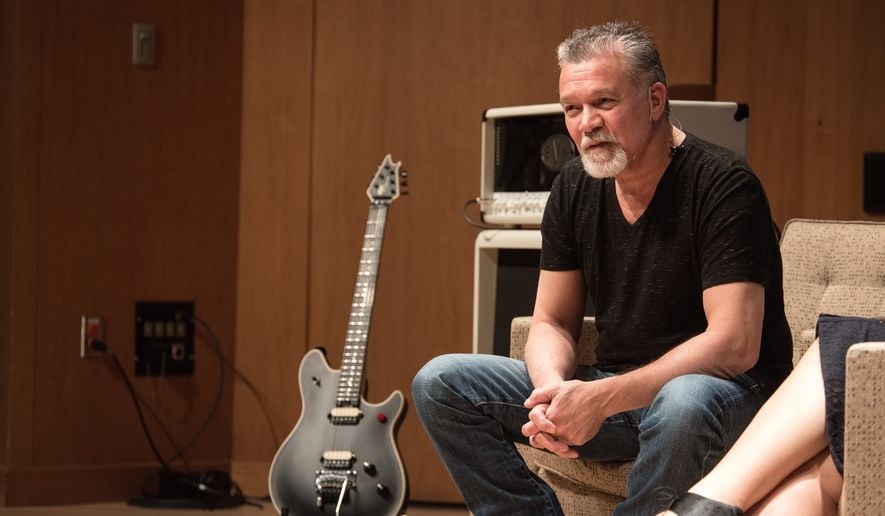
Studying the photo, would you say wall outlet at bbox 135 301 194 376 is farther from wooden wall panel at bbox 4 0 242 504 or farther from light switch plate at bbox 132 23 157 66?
light switch plate at bbox 132 23 157 66

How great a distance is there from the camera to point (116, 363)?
3.53 m

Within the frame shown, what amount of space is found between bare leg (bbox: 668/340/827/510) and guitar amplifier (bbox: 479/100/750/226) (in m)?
1.36

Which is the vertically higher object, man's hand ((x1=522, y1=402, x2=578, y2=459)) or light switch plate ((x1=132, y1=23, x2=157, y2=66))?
light switch plate ((x1=132, y1=23, x2=157, y2=66))

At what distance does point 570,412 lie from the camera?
1900 mm

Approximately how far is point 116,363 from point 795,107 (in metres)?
2.16

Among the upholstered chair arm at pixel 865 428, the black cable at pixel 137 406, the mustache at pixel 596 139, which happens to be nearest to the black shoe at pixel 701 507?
the upholstered chair arm at pixel 865 428

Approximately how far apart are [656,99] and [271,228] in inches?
70.1

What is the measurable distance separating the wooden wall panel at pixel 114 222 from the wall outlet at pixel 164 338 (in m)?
0.03

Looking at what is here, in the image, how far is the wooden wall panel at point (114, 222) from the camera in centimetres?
342

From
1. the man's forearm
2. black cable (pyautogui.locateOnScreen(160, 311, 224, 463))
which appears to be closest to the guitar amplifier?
the man's forearm

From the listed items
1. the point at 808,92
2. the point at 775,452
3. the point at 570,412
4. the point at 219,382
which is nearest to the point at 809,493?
the point at 775,452

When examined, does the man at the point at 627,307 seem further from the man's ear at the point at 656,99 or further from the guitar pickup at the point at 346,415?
the guitar pickup at the point at 346,415

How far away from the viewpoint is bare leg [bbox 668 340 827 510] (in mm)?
1607

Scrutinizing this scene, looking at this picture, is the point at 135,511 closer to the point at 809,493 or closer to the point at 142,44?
the point at 142,44
